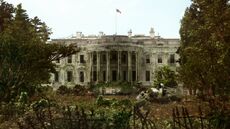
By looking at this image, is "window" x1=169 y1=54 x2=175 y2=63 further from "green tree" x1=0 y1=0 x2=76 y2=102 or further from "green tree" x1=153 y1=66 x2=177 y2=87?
"green tree" x1=0 y1=0 x2=76 y2=102

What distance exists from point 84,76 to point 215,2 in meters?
54.3

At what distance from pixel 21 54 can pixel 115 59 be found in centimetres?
4466

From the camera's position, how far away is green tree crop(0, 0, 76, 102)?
23.8m

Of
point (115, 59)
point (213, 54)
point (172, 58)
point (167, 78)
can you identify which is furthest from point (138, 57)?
point (213, 54)

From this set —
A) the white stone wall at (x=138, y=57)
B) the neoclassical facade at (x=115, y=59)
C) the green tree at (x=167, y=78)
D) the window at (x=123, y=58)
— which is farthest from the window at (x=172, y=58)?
the green tree at (x=167, y=78)

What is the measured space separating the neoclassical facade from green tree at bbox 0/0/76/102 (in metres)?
34.9

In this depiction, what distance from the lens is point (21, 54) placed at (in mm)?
25875

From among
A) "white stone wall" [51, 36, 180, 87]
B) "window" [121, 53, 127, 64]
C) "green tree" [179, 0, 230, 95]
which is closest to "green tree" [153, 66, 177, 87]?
"window" [121, 53, 127, 64]

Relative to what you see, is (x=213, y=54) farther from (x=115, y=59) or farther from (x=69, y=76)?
(x=69, y=76)

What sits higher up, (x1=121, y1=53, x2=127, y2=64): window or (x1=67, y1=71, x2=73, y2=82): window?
(x1=121, y1=53, x2=127, y2=64): window

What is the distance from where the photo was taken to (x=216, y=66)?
17.4 m

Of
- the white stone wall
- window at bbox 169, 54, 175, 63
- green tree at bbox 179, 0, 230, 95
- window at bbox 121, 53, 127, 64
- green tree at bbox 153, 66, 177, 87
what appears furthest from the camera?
window at bbox 169, 54, 175, 63

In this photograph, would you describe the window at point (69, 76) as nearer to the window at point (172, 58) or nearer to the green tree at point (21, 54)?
the window at point (172, 58)

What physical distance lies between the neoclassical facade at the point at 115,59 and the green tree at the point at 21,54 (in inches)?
1372
